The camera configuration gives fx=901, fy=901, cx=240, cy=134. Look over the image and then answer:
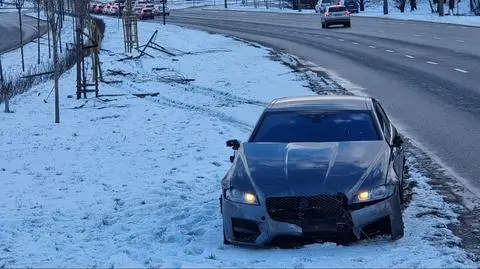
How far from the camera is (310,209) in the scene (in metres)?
7.65

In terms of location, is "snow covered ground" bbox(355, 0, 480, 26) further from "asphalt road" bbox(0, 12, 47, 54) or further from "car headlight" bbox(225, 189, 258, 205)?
"car headlight" bbox(225, 189, 258, 205)

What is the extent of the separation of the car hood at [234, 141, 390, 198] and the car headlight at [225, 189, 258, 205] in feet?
0.23

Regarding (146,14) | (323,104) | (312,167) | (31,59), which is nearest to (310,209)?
(312,167)

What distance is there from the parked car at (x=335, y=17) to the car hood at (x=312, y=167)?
49172 mm

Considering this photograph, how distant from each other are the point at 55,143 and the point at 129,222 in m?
5.98

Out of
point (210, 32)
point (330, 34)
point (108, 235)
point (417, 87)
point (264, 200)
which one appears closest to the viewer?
point (264, 200)

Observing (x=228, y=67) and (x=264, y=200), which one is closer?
(x=264, y=200)

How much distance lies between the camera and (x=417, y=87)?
2242 centimetres

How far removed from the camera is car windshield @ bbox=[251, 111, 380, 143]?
9.18 meters

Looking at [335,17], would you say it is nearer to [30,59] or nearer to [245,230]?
[30,59]

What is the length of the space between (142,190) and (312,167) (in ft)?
10.3

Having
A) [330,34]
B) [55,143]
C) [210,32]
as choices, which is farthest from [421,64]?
[210,32]

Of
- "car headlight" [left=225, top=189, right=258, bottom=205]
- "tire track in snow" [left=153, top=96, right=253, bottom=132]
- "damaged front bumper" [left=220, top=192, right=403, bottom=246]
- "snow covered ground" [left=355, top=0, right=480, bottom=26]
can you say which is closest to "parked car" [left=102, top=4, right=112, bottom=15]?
"snow covered ground" [left=355, top=0, right=480, bottom=26]

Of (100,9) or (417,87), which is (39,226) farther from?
(100,9)
